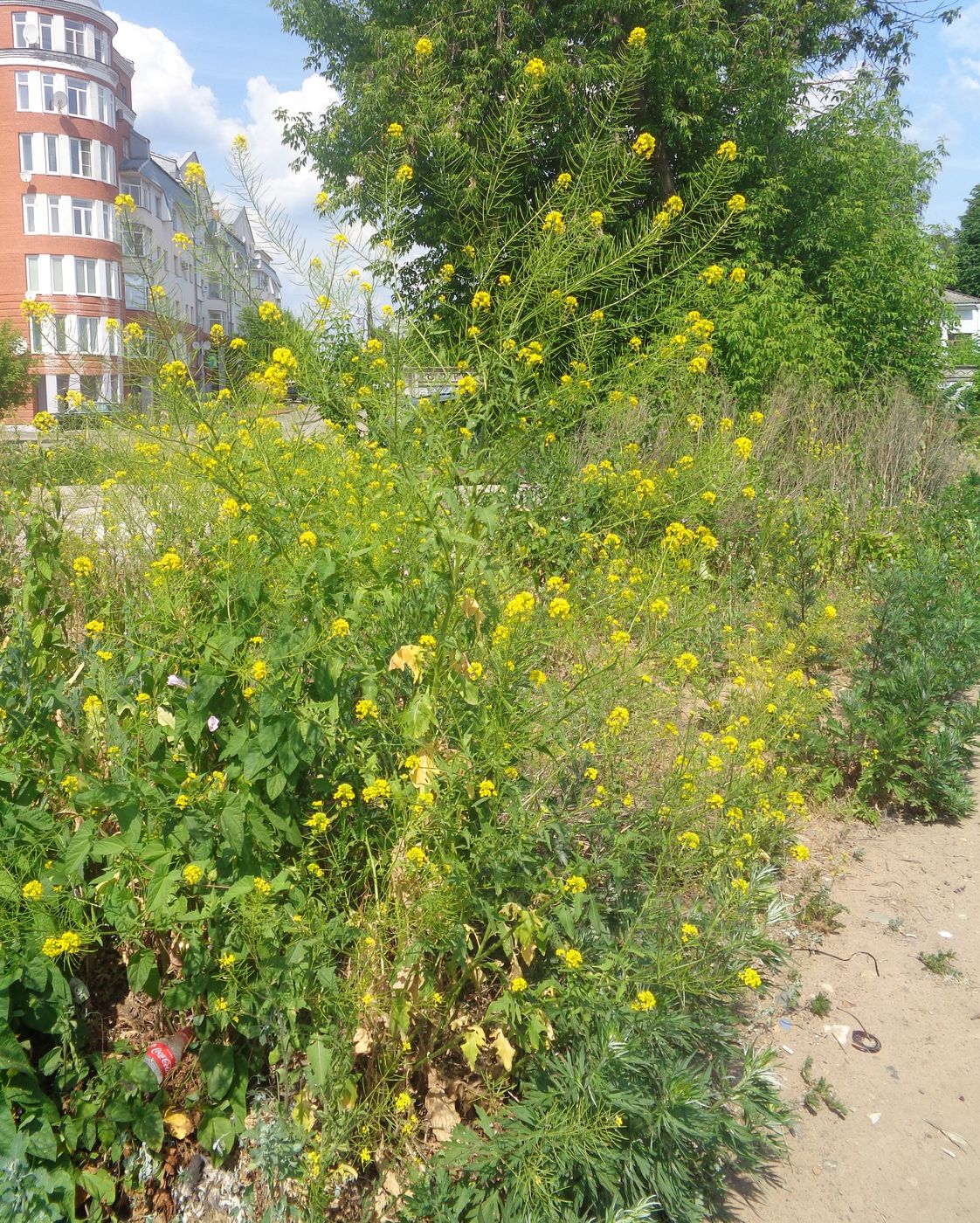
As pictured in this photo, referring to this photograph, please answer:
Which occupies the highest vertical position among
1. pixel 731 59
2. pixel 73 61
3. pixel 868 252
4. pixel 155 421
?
pixel 73 61

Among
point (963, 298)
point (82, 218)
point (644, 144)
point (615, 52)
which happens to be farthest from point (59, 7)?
point (963, 298)

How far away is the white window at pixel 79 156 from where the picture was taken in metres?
33.3

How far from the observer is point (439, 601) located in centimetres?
233

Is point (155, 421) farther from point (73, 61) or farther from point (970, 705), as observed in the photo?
point (73, 61)

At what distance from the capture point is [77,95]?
33406 mm

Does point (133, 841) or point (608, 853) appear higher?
point (133, 841)

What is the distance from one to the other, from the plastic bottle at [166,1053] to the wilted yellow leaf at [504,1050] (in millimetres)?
744

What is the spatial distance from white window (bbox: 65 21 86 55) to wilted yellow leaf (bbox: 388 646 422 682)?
39.4 m

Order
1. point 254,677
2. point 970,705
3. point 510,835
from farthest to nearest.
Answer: point 970,705 → point 510,835 → point 254,677

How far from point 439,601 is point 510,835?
594 mm

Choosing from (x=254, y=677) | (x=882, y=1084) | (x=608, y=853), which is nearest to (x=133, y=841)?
(x=254, y=677)

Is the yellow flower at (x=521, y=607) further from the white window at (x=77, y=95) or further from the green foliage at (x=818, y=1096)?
the white window at (x=77, y=95)

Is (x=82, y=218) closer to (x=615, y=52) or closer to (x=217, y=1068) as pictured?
(x=615, y=52)

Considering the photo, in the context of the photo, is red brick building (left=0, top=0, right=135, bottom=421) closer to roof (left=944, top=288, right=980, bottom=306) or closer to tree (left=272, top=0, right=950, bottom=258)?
tree (left=272, top=0, right=950, bottom=258)
